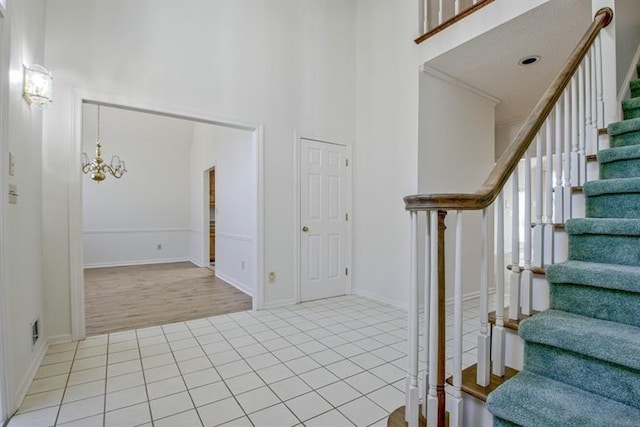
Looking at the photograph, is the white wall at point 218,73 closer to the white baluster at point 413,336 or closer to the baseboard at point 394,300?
the baseboard at point 394,300

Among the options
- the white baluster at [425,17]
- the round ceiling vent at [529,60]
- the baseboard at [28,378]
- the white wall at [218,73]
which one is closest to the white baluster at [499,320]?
the baseboard at [28,378]

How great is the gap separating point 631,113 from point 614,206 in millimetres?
1019

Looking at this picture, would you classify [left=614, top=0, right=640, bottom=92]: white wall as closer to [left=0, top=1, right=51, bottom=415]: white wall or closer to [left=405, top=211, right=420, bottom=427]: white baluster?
[left=405, top=211, right=420, bottom=427]: white baluster

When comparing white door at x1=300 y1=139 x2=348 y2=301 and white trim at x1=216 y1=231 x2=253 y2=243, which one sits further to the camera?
white trim at x1=216 y1=231 x2=253 y2=243

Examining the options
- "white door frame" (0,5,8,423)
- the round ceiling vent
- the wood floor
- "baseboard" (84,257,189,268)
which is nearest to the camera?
"white door frame" (0,5,8,423)

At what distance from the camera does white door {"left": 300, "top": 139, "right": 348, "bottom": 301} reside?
12.5 feet

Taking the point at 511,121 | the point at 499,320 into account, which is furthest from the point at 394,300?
the point at 511,121

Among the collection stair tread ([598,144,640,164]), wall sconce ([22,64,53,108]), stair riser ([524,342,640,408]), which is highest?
wall sconce ([22,64,53,108])

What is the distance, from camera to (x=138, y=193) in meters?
6.93

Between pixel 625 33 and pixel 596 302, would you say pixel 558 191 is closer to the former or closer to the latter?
pixel 596 302

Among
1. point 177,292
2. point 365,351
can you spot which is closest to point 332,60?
point 365,351

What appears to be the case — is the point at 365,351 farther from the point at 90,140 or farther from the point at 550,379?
the point at 90,140

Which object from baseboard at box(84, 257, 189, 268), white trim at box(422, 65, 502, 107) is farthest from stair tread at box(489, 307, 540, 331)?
baseboard at box(84, 257, 189, 268)

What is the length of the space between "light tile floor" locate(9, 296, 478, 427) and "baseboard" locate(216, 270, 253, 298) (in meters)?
1.23
